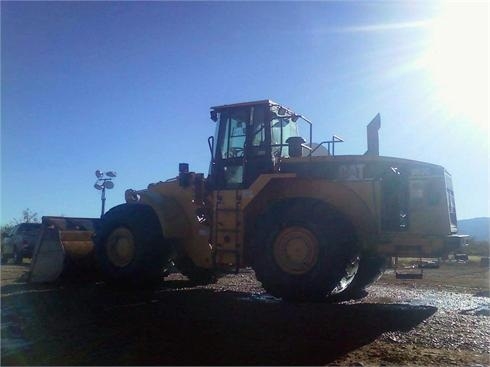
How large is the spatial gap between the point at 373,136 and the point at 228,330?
4.69 m

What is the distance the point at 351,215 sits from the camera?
27.7 feet

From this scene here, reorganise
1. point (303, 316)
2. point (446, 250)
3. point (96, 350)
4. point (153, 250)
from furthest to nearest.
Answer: point (153, 250) → point (446, 250) → point (303, 316) → point (96, 350)

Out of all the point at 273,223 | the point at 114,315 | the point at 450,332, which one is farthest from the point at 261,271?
the point at 450,332

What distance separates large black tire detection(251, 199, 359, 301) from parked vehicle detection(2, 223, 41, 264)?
1495 centimetres

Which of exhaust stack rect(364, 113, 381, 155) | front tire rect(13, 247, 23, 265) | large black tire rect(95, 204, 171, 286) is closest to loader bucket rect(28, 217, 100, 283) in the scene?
large black tire rect(95, 204, 171, 286)

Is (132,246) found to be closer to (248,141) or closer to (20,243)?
(248,141)

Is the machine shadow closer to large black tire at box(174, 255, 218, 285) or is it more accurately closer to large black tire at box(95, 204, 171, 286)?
large black tire at box(95, 204, 171, 286)

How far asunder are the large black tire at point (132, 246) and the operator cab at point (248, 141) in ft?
4.80

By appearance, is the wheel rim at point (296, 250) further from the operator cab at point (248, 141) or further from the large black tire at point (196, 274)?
the large black tire at point (196, 274)

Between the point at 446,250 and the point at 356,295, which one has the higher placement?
the point at 446,250

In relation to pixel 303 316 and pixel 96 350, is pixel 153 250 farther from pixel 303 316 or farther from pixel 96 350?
pixel 96 350

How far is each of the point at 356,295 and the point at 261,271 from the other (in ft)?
8.30

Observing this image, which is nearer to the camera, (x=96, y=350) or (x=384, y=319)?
(x=96, y=350)

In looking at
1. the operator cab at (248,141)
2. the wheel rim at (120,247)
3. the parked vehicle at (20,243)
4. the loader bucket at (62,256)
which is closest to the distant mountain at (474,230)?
the operator cab at (248,141)
